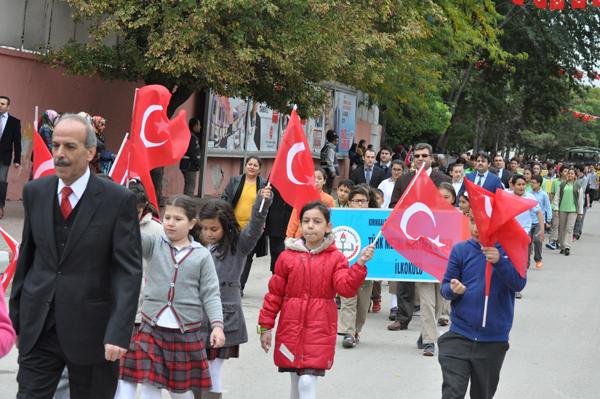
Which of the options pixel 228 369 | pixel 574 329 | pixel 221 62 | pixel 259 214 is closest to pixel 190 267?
pixel 259 214

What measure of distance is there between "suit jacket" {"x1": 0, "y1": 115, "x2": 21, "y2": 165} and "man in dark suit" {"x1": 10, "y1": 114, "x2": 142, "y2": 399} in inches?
413

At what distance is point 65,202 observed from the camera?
5.21m

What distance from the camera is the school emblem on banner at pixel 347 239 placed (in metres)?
12.3

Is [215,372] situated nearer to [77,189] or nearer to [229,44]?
[77,189]

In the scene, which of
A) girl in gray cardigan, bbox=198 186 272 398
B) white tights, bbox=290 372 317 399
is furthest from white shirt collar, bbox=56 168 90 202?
white tights, bbox=290 372 317 399

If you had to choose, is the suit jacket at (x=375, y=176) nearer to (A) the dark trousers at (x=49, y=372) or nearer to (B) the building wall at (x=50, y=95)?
(B) the building wall at (x=50, y=95)

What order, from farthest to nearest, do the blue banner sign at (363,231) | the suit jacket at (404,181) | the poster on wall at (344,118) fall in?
the poster on wall at (344,118)
the suit jacket at (404,181)
the blue banner sign at (363,231)

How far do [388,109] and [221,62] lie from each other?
14623 millimetres

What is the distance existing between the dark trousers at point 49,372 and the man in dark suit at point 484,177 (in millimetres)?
11119

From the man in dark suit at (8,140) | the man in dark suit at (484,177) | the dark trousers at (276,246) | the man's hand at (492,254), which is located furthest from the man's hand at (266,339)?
the man in dark suit at (484,177)

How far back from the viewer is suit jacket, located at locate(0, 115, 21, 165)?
15484 mm

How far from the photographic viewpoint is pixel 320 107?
2364cm

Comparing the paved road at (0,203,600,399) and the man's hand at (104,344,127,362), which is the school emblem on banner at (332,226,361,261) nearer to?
the paved road at (0,203,600,399)

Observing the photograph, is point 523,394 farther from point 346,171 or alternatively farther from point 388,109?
point 346,171
